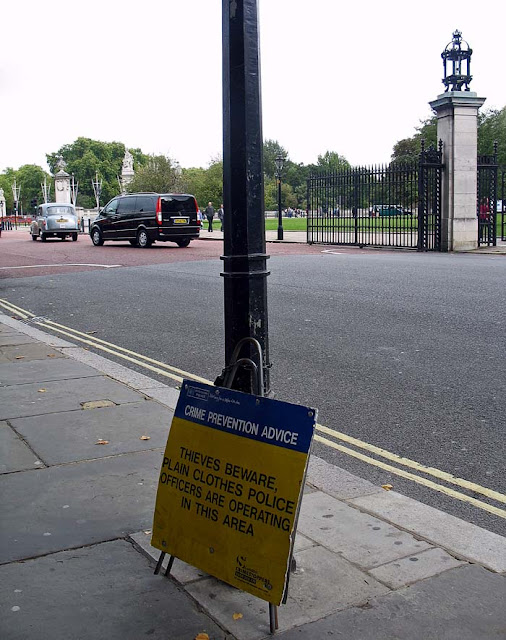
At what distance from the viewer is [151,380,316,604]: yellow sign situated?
8.44 feet

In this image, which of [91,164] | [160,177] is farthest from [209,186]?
[91,164]

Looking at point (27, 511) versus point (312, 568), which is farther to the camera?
point (27, 511)

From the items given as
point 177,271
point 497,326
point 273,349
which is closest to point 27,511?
point 273,349

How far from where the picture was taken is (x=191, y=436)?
295 centimetres

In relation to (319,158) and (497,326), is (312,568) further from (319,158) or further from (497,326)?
(319,158)

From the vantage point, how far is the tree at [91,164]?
136375mm

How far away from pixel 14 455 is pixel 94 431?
1.98ft

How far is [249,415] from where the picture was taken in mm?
Answer: 2727

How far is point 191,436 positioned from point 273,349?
502cm

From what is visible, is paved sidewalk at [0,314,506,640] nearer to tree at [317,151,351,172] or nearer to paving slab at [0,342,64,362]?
paving slab at [0,342,64,362]

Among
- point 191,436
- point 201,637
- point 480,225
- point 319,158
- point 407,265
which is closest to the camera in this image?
point 201,637

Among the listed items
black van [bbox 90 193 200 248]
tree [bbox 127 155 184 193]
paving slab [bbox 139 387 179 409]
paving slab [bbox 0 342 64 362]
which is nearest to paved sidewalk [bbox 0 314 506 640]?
paving slab [bbox 139 387 179 409]

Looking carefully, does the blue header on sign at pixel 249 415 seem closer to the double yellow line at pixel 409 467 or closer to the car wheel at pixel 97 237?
the double yellow line at pixel 409 467

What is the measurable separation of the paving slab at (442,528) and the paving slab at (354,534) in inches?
4.0
